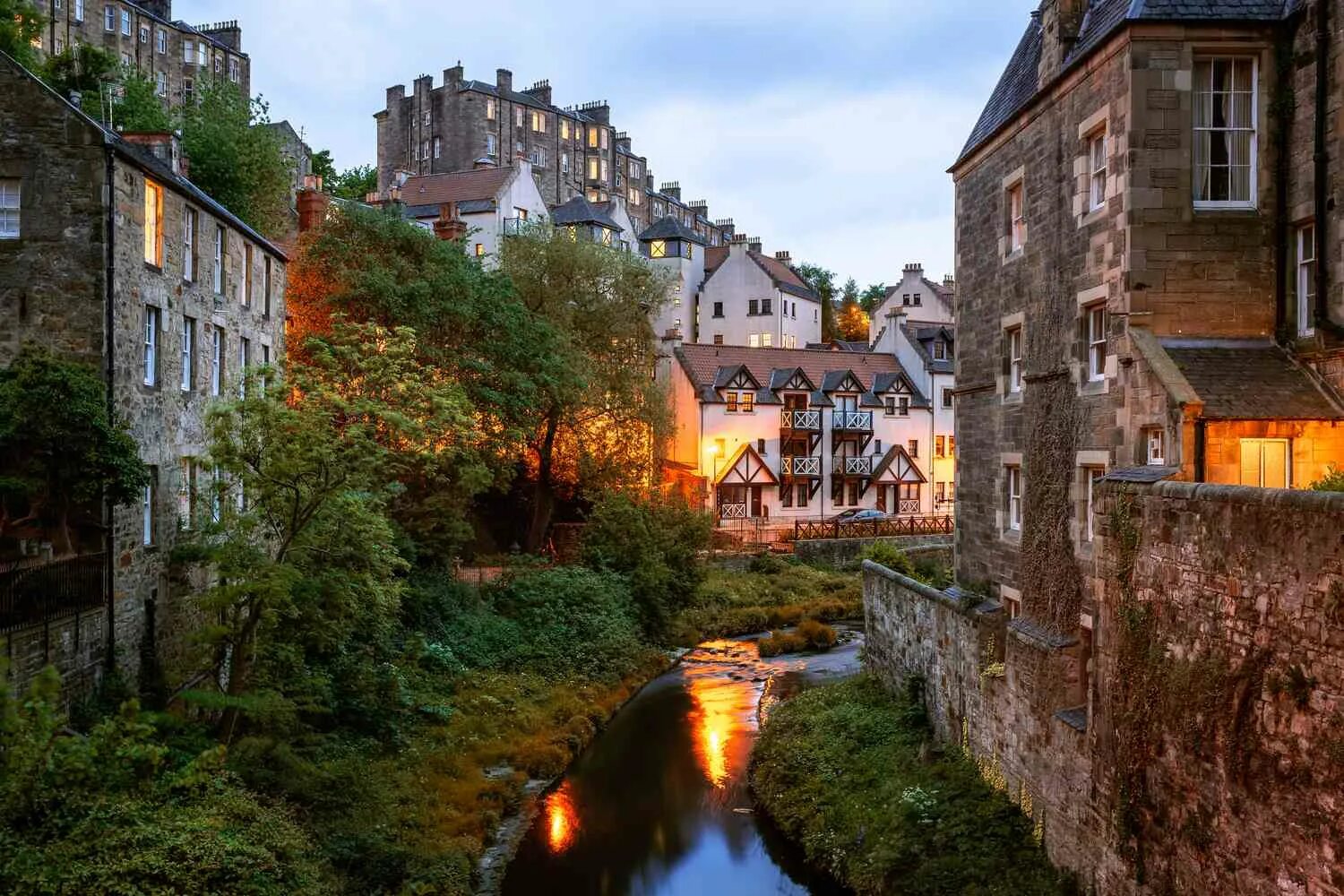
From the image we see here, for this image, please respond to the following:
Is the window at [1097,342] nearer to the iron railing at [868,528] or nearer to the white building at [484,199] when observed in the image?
the iron railing at [868,528]

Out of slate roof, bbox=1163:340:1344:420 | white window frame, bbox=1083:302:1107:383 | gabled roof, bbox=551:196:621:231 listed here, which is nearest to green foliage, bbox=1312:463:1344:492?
slate roof, bbox=1163:340:1344:420

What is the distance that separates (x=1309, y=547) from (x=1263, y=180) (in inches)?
298

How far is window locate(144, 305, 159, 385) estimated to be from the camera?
784 inches

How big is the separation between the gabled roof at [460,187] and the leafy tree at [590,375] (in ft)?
47.6

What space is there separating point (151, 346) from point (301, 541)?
14.8ft

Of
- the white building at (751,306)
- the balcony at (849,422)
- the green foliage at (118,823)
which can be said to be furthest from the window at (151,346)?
the white building at (751,306)

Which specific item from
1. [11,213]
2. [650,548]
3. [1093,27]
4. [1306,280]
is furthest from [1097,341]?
[650,548]

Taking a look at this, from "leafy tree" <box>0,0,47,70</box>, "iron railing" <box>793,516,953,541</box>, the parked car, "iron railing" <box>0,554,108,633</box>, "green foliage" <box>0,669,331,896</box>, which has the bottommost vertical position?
"green foliage" <box>0,669,331,896</box>

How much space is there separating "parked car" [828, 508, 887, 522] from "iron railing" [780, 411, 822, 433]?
4.54 meters

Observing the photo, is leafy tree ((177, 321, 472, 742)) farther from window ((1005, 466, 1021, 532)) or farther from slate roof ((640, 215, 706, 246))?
slate roof ((640, 215, 706, 246))

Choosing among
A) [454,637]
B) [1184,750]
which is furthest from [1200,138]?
[454,637]

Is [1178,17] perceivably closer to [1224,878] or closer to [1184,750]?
[1184,750]

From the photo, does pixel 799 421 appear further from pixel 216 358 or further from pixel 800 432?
pixel 216 358

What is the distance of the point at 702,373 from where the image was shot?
179 feet
